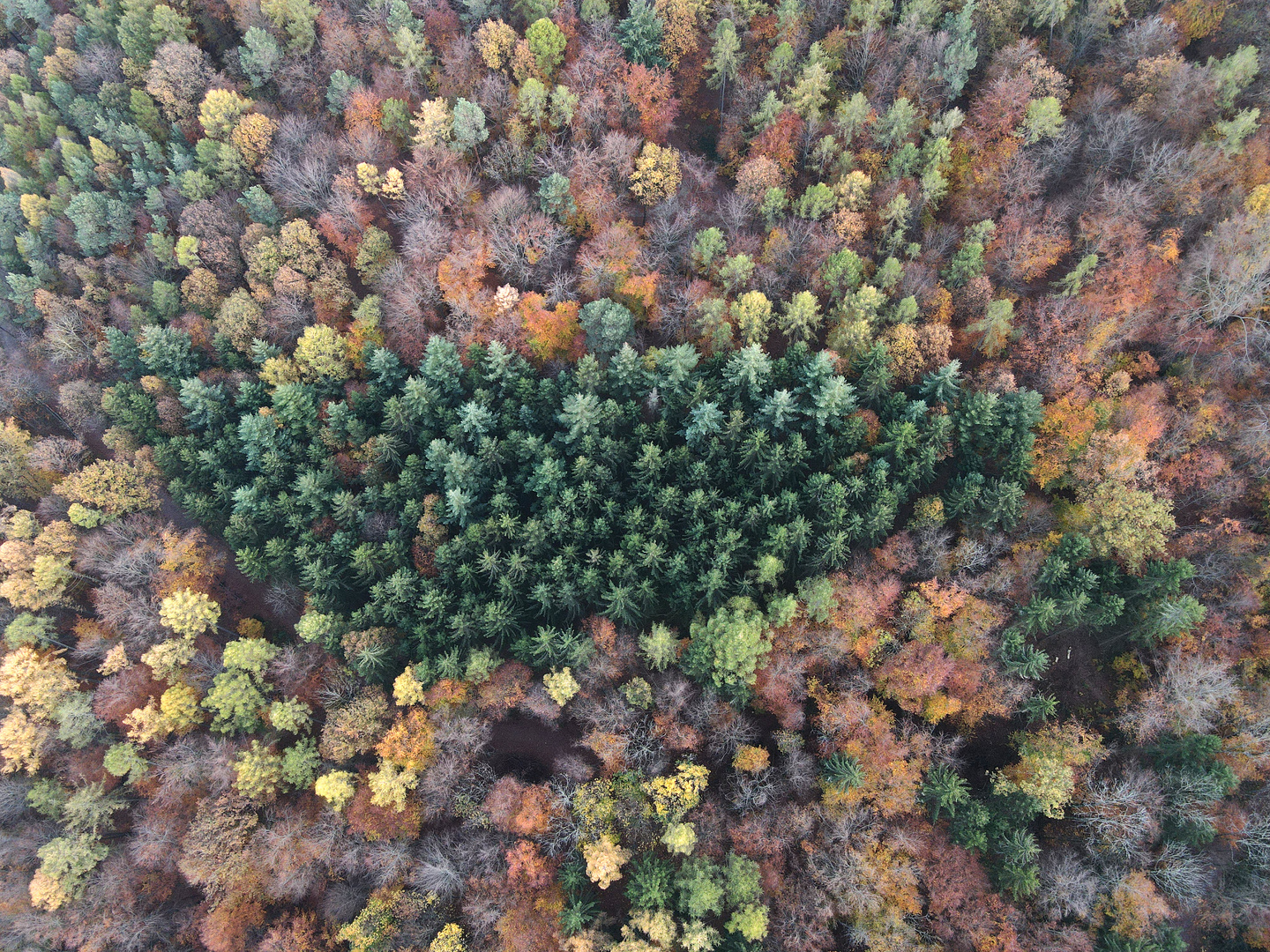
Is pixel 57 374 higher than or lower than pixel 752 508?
lower

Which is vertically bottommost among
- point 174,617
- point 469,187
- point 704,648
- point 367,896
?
point 367,896

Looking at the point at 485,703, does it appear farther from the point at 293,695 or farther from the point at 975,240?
the point at 975,240

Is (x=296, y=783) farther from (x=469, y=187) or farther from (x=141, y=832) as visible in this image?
(x=469, y=187)

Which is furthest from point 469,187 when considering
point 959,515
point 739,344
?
point 959,515

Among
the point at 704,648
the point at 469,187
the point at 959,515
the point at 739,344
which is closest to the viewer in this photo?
the point at 704,648

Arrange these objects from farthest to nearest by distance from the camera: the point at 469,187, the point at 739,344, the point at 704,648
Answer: the point at 469,187 → the point at 739,344 → the point at 704,648

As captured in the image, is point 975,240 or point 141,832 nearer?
point 141,832
